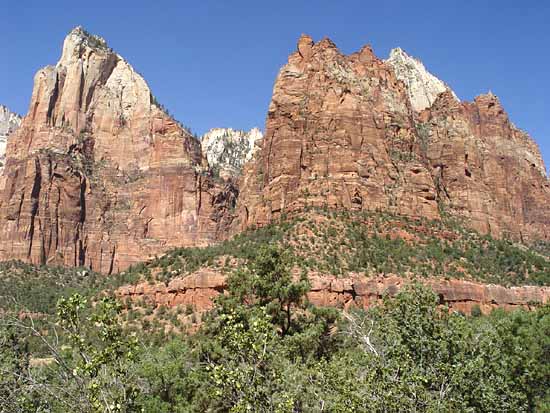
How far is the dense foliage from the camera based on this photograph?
9.89m

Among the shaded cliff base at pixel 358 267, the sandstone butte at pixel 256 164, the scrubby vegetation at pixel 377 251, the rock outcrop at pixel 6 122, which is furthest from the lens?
the rock outcrop at pixel 6 122

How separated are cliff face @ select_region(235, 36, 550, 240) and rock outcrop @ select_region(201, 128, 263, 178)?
68277 millimetres

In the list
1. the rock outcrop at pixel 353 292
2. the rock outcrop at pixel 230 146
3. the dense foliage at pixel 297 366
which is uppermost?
the rock outcrop at pixel 230 146

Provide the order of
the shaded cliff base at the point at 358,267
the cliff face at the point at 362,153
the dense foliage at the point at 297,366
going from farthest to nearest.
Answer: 1. the cliff face at the point at 362,153
2. the shaded cliff base at the point at 358,267
3. the dense foliage at the point at 297,366

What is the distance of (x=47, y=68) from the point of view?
11662 cm

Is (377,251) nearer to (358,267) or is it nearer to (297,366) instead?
(358,267)

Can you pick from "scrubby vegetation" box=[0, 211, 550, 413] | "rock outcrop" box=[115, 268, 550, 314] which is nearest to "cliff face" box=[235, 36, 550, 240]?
"scrubby vegetation" box=[0, 211, 550, 413]

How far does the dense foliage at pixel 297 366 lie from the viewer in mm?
9891

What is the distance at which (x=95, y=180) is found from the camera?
113 metres

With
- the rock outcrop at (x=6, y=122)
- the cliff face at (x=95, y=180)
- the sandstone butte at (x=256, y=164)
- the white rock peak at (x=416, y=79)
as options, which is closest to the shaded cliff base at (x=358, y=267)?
the sandstone butte at (x=256, y=164)

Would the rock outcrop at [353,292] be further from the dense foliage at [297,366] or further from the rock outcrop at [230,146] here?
the rock outcrop at [230,146]

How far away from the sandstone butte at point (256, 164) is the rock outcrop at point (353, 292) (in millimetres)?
13387

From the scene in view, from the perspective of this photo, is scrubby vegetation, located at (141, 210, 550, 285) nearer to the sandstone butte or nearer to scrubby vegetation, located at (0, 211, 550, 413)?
scrubby vegetation, located at (0, 211, 550, 413)

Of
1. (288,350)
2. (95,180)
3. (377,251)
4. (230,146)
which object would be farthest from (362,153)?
(230,146)
